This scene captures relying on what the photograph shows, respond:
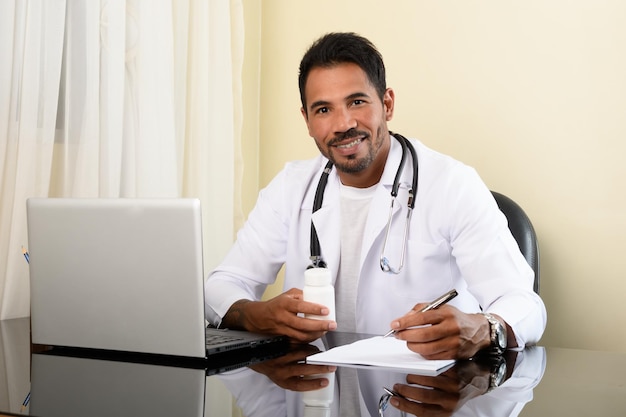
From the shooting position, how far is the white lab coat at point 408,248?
1660 millimetres

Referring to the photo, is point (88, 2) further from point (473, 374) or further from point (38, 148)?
point (473, 374)

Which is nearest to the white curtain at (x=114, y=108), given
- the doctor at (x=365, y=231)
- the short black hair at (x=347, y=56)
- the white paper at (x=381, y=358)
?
the doctor at (x=365, y=231)

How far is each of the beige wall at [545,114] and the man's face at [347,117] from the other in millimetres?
587

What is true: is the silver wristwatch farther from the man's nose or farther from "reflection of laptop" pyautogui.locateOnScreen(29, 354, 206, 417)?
the man's nose

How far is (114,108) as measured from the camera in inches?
89.6

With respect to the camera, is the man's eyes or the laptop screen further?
the man's eyes

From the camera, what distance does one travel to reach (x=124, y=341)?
4.16ft

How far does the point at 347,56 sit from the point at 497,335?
0.96 m

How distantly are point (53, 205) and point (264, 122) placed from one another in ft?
6.15

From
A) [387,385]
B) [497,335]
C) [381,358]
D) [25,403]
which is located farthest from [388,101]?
[25,403]

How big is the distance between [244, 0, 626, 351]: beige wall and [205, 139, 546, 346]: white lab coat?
523mm

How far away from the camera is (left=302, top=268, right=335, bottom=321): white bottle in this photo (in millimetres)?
1417

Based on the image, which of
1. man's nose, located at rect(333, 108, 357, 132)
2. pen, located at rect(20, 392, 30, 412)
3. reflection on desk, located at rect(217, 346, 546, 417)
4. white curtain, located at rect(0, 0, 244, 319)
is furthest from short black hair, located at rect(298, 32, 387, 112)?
pen, located at rect(20, 392, 30, 412)

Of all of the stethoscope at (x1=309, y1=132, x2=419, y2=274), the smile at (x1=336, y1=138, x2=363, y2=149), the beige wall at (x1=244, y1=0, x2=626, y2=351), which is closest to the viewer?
the stethoscope at (x1=309, y1=132, x2=419, y2=274)
